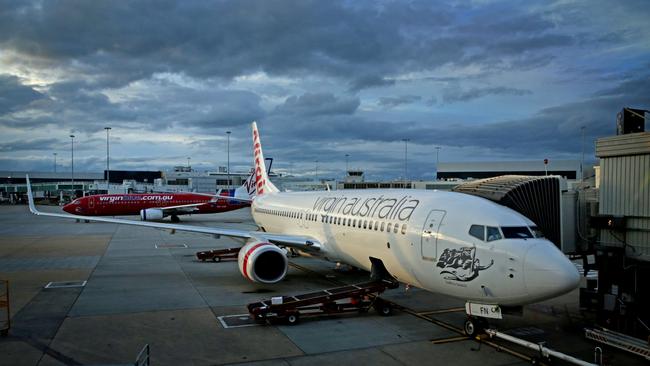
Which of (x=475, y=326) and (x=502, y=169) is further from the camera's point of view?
(x=502, y=169)

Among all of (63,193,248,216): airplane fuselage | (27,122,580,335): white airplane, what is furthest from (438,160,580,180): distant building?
(27,122,580,335): white airplane

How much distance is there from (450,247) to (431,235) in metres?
0.78

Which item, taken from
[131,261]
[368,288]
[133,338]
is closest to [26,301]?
[133,338]

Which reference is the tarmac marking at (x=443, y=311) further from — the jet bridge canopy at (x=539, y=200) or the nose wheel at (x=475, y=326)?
the jet bridge canopy at (x=539, y=200)

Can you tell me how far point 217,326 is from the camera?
1339 centimetres

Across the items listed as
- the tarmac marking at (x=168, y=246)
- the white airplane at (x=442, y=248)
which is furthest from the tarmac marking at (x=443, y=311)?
the tarmac marking at (x=168, y=246)

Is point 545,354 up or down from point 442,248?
down

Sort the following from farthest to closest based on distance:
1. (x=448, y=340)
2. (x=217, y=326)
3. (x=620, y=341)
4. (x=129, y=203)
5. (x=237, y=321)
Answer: (x=129, y=203) → (x=237, y=321) → (x=217, y=326) → (x=448, y=340) → (x=620, y=341)

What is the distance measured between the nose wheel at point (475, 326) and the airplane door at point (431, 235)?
6.44 ft

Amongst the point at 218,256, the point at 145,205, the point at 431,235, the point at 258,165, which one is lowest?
the point at 218,256

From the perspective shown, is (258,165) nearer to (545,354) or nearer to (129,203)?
(129,203)

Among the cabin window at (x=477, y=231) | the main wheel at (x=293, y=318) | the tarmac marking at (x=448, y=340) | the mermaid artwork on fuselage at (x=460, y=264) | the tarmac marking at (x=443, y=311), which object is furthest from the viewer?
the tarmac marking at (x=443, y=311)

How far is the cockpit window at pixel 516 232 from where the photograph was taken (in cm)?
1102

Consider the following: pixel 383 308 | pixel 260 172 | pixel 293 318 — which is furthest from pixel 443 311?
pixel 260 172
